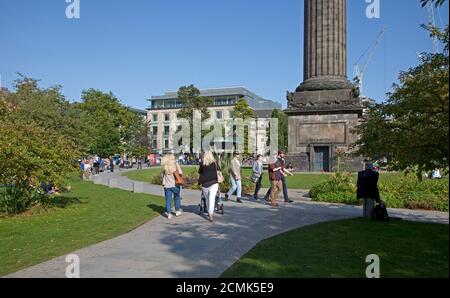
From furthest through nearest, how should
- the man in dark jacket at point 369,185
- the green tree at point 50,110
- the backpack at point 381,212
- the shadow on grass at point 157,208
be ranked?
the green tree at point 50,110 < the shadow on grass at point 157,208 < the man in dark jacket at point 369,185 < the backpack at point 381,212

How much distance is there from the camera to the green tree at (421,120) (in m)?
6.29

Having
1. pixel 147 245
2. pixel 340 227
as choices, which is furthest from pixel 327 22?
pixel 147 245

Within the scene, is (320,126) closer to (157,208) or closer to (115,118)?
(157,208)

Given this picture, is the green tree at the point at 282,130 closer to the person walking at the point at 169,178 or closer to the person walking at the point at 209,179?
the person walking at the point at 169,178

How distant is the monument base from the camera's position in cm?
3488

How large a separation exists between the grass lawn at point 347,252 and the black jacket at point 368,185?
1262 millimetres

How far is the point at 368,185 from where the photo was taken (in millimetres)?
12016

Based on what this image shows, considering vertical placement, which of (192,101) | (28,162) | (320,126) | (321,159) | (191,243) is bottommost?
(191,243)

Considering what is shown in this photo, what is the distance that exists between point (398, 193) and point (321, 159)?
19540mm

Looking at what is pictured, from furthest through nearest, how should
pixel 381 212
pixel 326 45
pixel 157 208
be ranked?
pixel 326 45
pixel 157 208
pixel 381 212

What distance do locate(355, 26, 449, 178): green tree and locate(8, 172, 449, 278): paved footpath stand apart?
115cm

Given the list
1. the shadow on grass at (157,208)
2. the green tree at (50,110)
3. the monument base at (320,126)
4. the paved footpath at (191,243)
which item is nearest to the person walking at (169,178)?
the paved footpath at (191,243)

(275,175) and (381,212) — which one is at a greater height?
(275,175)

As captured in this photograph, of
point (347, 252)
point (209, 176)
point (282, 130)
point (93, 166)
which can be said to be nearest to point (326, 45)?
point (209, 176)
